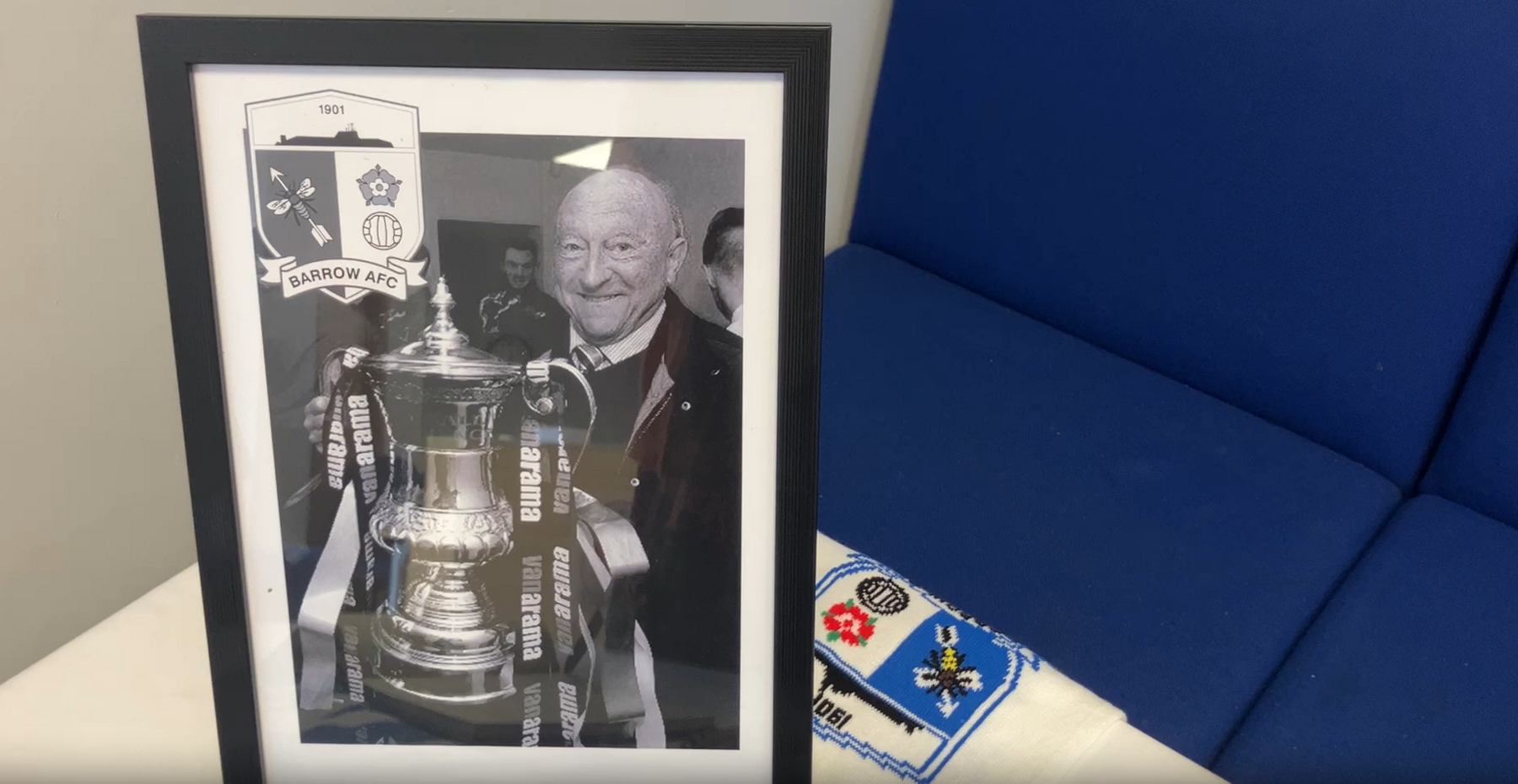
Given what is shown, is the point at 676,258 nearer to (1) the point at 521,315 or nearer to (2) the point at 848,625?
(1) the point at 521,315

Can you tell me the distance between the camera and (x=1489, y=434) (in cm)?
99

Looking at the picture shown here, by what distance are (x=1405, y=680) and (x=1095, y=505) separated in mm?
274

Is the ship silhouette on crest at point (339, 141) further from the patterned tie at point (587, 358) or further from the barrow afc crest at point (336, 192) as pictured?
the patterned tie at point (587, 358)

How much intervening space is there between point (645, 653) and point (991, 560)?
53 centimetres

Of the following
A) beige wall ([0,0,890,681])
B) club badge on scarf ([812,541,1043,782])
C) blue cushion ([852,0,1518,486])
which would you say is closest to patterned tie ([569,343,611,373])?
club badge on scarf ([812,541,1043,782])

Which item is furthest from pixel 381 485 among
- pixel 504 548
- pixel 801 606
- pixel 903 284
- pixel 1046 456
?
pixel 903 284

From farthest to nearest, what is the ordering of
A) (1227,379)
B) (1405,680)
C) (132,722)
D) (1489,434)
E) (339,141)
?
(1227,379) < (1489,434) < (1405,680) < (132,722) < (339,141)

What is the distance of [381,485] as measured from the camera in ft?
1.57

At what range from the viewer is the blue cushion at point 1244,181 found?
96cm

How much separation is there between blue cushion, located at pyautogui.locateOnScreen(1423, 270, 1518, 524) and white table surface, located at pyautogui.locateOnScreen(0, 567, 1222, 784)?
0.60 meters

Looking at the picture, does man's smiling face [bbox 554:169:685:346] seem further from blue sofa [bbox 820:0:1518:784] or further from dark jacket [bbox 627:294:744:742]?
blue sofa [bbox 820:0:1518:784]

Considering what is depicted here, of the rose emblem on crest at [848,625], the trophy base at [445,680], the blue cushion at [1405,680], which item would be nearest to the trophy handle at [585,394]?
the trophy base at [445,680]

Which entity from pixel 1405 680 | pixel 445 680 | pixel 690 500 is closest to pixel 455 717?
pixel 445 680

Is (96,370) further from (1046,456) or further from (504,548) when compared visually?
(1046,456)
